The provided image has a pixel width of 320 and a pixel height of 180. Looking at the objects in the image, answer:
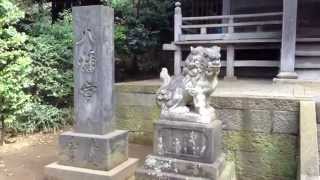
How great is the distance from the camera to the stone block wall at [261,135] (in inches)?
190

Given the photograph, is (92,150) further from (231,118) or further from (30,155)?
(30,155)

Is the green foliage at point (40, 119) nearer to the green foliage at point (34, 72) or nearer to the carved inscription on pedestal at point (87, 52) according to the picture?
the green foliage at point (34, 72)

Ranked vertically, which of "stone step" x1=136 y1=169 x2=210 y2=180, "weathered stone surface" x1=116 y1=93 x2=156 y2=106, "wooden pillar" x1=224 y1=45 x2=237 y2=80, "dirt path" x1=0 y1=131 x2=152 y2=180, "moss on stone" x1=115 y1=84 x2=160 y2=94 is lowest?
"dirt path" x1=0 y1=131 x2=152 y2=180

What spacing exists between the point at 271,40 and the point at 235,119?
4078mm

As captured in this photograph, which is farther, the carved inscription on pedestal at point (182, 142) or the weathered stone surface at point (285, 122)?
the weathered stone surface at point (285, 122)

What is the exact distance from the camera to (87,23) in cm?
464

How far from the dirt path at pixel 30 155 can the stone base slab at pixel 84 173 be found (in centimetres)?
50

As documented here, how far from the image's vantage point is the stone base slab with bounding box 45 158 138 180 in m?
4.54

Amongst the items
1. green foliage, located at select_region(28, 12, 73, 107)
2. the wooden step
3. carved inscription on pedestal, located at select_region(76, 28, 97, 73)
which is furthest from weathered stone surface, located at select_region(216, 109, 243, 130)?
green foliage, located at select_region(28, 12, 73, 107)

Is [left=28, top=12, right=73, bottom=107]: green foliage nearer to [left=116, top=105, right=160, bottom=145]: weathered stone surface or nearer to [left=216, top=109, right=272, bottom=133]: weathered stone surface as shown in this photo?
[left=116, top=105, right=160, bottom=145]: weathered stone surface

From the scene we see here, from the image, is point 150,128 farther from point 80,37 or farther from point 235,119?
point 80,37

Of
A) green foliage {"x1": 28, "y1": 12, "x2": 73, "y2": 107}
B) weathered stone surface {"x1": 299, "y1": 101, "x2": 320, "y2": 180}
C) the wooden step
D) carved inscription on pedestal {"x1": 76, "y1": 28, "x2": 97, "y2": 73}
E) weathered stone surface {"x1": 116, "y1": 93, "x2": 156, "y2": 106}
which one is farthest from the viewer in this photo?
the wooden step

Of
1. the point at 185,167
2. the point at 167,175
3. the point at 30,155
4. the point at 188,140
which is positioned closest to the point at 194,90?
the point at 188,140

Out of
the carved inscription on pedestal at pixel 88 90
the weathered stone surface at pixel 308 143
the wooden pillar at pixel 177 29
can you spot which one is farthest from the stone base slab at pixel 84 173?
the wooden pillar at pixel 177 29
